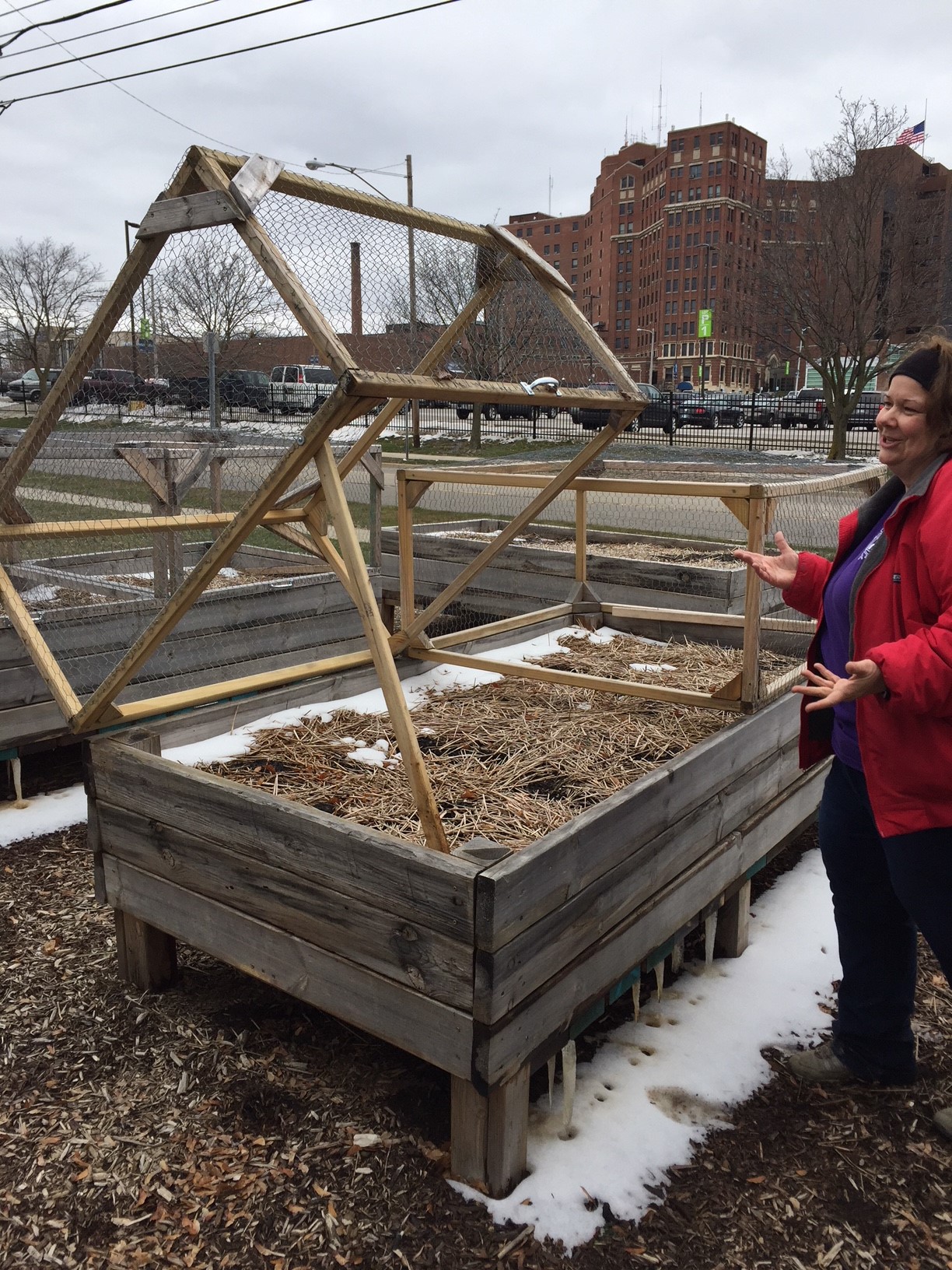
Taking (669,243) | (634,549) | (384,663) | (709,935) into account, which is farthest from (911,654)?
(669,243)

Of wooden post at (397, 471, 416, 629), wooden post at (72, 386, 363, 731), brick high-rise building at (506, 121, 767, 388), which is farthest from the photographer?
brick high-rise building at (506, 121, 767, 388)

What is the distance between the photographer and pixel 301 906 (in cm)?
246

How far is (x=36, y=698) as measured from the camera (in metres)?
4.68

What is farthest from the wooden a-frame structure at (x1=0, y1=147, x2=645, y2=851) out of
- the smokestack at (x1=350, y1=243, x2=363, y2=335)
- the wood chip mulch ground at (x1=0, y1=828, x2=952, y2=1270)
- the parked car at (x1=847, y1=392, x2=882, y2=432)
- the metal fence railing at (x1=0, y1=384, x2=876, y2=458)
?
the parked car at (x1=847, y1=392, x2=882, y2=432)

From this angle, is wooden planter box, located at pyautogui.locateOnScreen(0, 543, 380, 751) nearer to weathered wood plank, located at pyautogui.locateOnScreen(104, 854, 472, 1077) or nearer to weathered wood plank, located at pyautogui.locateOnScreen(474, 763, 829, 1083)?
weathered wood plank, located at pyautogui.locateOnScreen(104, 854, 472, 1077)

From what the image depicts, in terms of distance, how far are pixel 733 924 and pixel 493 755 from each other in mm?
1038

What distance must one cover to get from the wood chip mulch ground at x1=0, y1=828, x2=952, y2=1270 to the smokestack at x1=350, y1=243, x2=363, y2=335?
2097 millimetres

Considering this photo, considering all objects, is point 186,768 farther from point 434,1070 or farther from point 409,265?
point 409,265

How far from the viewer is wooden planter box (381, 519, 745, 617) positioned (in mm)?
6113

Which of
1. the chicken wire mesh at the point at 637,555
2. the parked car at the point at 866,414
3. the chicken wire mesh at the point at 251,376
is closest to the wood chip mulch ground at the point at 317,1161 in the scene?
the chicken wire mesh at the point at 251,376

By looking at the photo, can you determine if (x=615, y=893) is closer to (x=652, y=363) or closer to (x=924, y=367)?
(x=924, y=367)

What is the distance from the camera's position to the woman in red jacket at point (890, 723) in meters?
2.05

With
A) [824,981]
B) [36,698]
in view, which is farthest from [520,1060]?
[36,698]

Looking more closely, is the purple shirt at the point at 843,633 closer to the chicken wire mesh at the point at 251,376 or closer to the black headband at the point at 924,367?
the black headband at the point at 924,367
